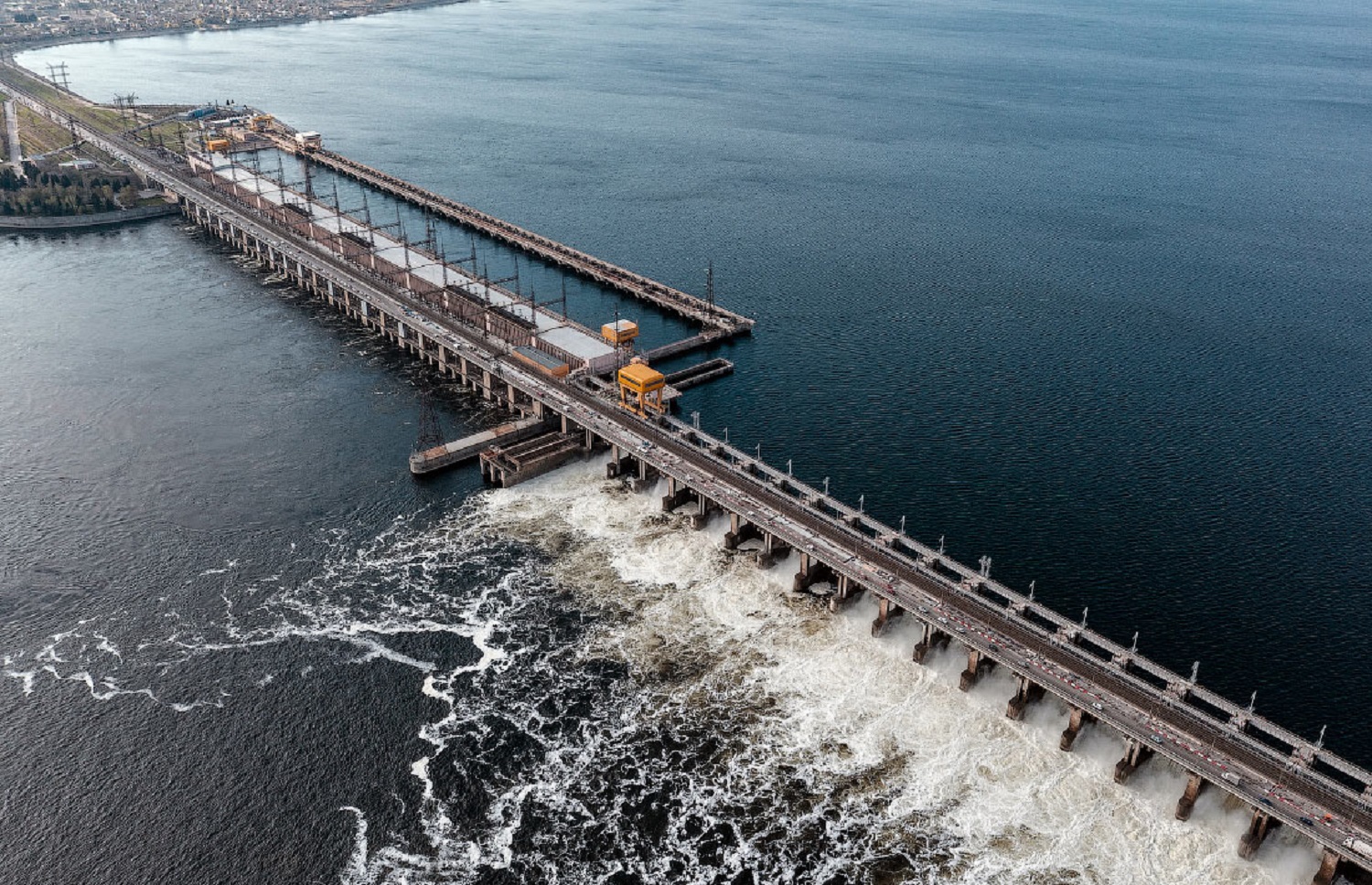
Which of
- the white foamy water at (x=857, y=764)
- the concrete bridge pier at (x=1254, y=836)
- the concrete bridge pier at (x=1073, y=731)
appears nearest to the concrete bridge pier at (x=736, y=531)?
the white foamy water at (x=857, y=764)

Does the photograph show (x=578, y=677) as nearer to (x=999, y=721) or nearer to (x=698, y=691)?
(x=698, y=691)

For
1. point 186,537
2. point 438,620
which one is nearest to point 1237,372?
point 438,620

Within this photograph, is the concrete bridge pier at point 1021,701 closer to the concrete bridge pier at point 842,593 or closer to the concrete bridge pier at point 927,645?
the concrete bridge pier at point 927,645

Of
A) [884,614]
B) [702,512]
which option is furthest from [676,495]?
[884,614]

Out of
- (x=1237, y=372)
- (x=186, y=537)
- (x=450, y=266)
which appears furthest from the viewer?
(x=450, y=266)

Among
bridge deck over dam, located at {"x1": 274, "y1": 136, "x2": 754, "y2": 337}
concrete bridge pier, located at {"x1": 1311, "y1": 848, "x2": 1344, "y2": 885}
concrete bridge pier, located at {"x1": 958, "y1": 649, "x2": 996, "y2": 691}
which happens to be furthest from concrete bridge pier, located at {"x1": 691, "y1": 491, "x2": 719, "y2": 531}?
concrete bridge pier, located at {"x1": 1311, "y1": 848, "x2": 1344, "y2": 885}

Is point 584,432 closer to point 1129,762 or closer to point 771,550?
point 771,550
